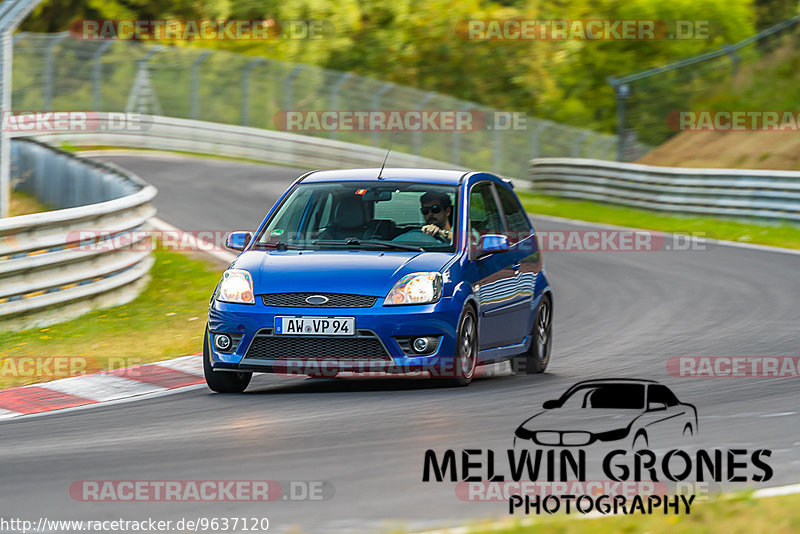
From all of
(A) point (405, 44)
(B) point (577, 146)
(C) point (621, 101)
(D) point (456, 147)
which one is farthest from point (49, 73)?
(B) point (577, 146)

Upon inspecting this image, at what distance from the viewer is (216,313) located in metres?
8.92

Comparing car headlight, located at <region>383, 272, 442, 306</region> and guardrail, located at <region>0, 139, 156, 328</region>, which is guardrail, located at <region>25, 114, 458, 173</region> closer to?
guardrail, located at <region>0, 139, 156, 328</region>

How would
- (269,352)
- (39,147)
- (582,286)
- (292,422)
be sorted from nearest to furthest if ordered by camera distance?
(292,422) → (269,352) → (582,286) → (39,147)

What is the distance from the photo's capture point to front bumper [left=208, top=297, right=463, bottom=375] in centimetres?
862

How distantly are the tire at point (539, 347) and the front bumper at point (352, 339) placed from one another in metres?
1.72

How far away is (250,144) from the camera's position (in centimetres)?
3753

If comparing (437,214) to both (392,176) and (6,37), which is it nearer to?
(392,176)

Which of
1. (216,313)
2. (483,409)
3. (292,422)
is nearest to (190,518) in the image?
(292,422)

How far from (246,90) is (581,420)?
32038 mm

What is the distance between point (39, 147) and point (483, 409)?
15.3 metres

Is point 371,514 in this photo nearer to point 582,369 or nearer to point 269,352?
point 269,352

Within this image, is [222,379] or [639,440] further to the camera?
[222,379]

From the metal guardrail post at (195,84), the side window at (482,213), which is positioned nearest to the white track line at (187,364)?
the side window at (482,213)

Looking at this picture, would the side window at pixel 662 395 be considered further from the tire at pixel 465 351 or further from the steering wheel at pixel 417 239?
the steering wheel at pixel 417 239
